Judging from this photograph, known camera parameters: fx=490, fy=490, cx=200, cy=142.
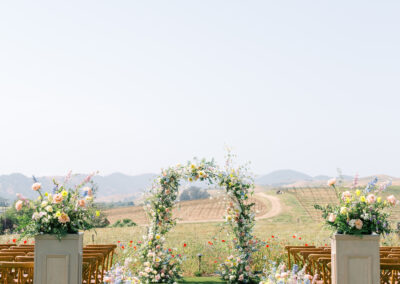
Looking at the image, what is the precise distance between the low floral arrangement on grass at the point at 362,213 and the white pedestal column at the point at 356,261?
123 mm

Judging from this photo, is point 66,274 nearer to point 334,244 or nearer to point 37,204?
point 37,204

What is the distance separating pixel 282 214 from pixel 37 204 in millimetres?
32796

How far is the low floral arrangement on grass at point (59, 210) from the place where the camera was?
22.0ft

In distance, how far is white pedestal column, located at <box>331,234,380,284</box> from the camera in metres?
6.80

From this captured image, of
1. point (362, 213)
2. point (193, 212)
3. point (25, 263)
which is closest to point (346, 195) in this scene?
point (362, 213)

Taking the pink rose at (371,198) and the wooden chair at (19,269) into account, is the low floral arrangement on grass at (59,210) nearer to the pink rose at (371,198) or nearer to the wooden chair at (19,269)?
the wooden chair at (19,269)

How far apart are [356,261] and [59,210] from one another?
4.18 m

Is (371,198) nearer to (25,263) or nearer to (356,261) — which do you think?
(356,261)

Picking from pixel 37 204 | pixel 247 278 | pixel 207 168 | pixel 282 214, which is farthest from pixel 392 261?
pixel 282 214

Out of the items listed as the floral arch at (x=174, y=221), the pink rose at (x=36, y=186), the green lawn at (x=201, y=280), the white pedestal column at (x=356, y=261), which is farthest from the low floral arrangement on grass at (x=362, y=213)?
the green lawn at (x=201, y=280)

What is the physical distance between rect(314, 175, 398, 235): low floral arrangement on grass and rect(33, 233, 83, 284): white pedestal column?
11.9ft

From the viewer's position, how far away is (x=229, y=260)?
1038 centimetres

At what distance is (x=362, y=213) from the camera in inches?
274

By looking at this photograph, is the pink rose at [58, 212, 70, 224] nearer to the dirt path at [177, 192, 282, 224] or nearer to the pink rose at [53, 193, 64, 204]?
the pink rose at [53, 193, 64, 204]
